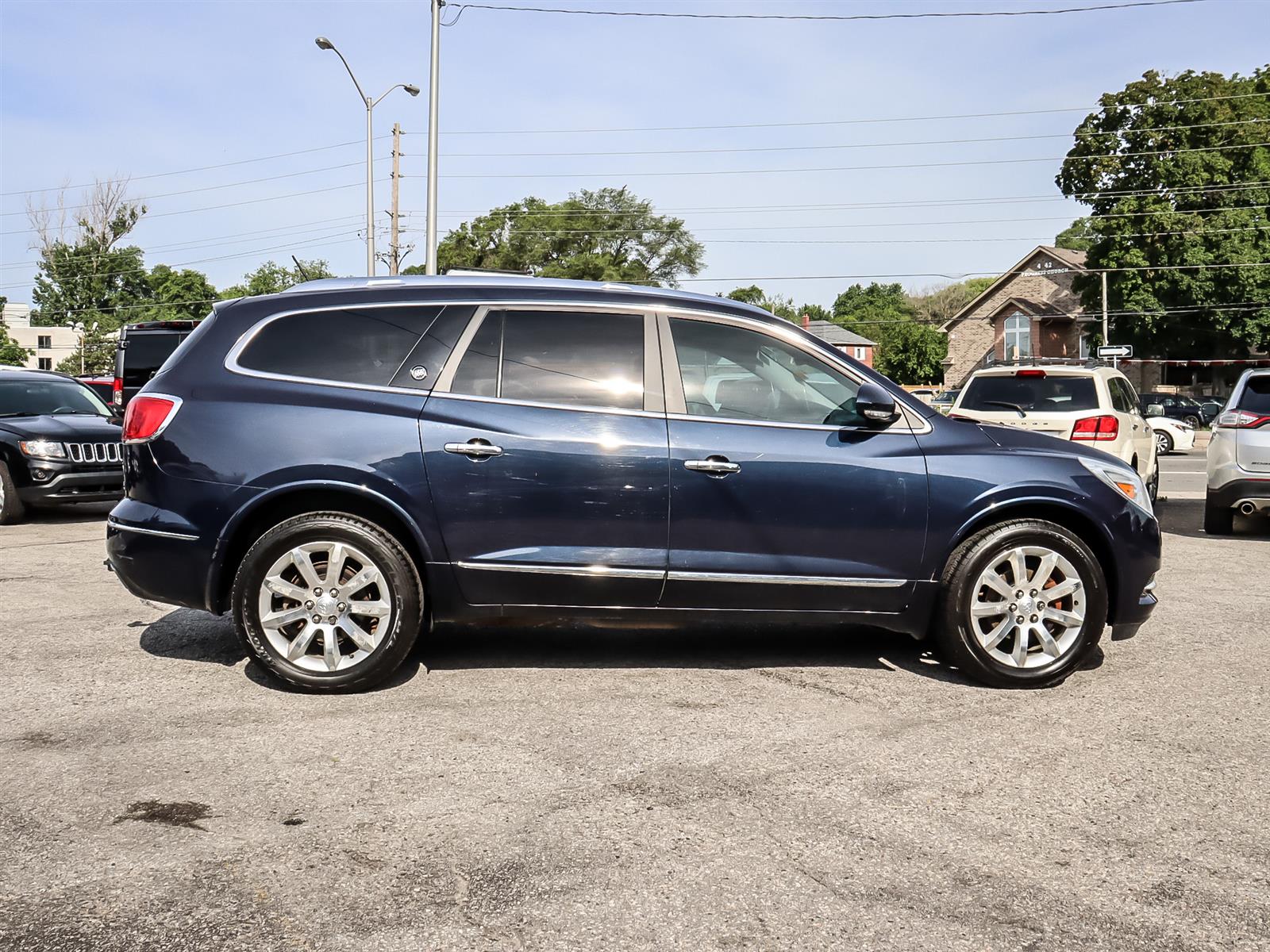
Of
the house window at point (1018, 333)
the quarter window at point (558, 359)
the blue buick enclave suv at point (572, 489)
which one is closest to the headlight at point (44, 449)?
the blue buick enclave suv at point (572, 489)

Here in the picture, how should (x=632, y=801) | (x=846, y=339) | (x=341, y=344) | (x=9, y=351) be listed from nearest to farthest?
(x=632, y=801)
(x=341, y=344)
(x=9, y=351)
(x=846, y=339)

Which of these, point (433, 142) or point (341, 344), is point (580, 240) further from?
point (341, 344)

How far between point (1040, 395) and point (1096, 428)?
0.64m

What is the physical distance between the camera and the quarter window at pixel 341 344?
17.5ft

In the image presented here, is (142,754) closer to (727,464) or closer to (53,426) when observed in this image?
(727,464)

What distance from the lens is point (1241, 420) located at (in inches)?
431

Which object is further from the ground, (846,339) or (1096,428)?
(846,339)

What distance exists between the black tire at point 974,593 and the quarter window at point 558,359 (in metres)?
1.68

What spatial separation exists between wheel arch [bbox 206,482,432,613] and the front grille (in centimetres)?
772

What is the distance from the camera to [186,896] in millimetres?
3098

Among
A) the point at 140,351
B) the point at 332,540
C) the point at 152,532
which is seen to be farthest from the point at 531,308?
the point at 140,351

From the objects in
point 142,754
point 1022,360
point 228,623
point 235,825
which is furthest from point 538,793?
point 1022,360

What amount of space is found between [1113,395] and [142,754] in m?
10.8

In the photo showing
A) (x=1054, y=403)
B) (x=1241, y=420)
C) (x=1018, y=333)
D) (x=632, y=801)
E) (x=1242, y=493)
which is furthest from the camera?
(x=1018, y=333)
